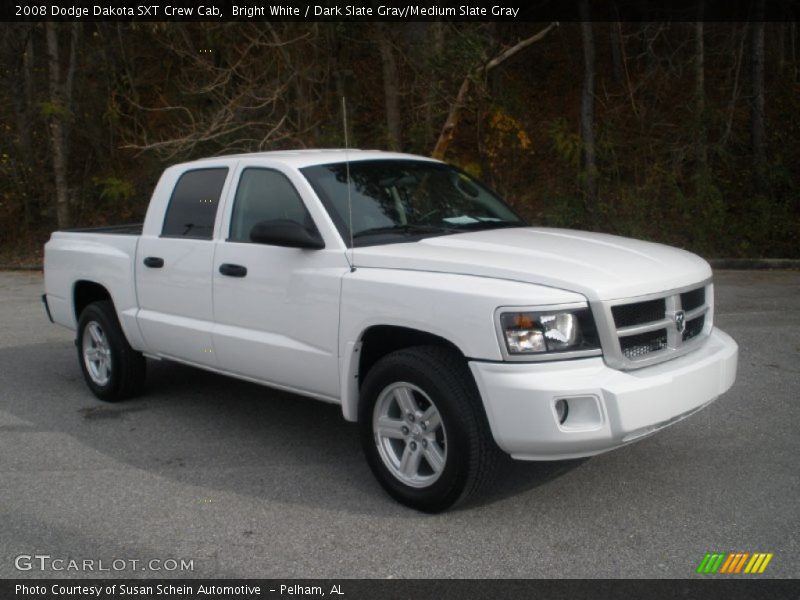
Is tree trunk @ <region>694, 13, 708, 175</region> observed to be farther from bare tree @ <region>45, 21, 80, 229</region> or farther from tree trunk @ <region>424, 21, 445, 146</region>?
bare tree @ <region>45, 21, 80, 229</region>

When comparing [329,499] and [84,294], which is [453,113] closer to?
[84,294]

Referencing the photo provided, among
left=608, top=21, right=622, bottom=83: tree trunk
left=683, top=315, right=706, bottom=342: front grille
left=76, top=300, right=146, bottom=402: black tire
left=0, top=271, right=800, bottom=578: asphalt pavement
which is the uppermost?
left=608, top=21, right=622, bottom=83: tree trunk

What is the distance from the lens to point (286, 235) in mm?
4883

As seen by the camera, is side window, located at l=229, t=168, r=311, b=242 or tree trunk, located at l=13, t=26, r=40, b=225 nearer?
side window, located at l=229, t=168, r=311, b=242

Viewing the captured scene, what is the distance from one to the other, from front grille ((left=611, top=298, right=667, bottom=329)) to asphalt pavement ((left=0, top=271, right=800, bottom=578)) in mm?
969

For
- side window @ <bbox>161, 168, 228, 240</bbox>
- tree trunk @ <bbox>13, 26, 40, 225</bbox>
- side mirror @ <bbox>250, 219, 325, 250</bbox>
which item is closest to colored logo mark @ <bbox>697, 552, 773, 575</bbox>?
side mirror @ <bbox>250, 219, 325, 250</bbox>

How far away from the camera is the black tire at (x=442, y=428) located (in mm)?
4227

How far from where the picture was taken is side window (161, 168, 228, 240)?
590 cm

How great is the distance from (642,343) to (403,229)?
5.26ft

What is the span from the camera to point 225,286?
555cm

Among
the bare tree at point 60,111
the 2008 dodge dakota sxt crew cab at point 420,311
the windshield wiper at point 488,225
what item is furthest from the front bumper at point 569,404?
the bare tree at point 60,111

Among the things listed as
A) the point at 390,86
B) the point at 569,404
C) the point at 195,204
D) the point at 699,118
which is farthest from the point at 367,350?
the point at 699,118

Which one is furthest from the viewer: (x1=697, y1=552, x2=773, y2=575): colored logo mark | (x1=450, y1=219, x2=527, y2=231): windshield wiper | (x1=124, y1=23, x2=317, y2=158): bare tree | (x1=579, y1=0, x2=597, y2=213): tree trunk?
(x1=579, y1=0, x2=597, y2=213): tree trunk
